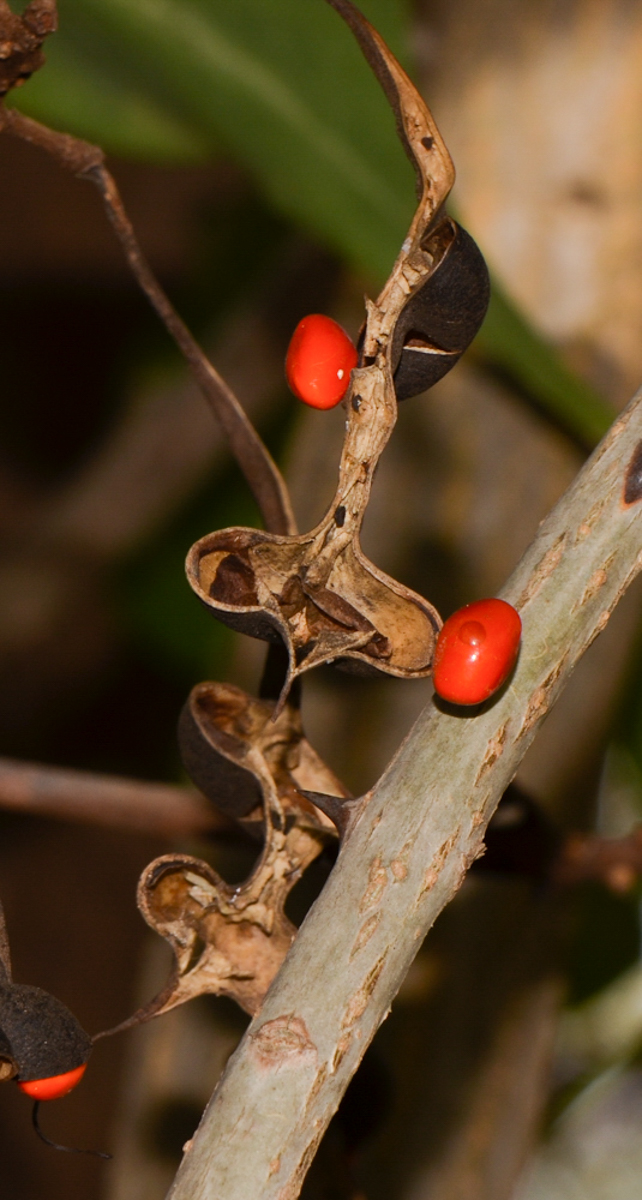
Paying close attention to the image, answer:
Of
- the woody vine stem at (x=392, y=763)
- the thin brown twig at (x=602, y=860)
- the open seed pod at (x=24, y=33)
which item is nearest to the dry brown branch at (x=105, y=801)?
the thin brown twig at (x=602, y=860)

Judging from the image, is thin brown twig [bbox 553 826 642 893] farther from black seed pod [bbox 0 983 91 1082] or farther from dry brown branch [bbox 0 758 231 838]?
black seed pod [bbox 0 983 91 1082]

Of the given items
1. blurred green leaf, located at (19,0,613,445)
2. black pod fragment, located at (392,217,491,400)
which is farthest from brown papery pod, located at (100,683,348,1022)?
blurred green leaf, located at (19,0,613,445)

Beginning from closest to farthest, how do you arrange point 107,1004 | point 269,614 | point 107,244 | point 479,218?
1. point 269,614
2. point 479,218
3. point 107,1004
4. point 107,244

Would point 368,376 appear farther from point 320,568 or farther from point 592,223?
point 592,223

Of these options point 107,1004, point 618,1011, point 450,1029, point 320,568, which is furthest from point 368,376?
point 107,1004

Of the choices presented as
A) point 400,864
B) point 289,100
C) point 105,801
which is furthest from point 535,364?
point 400,864
